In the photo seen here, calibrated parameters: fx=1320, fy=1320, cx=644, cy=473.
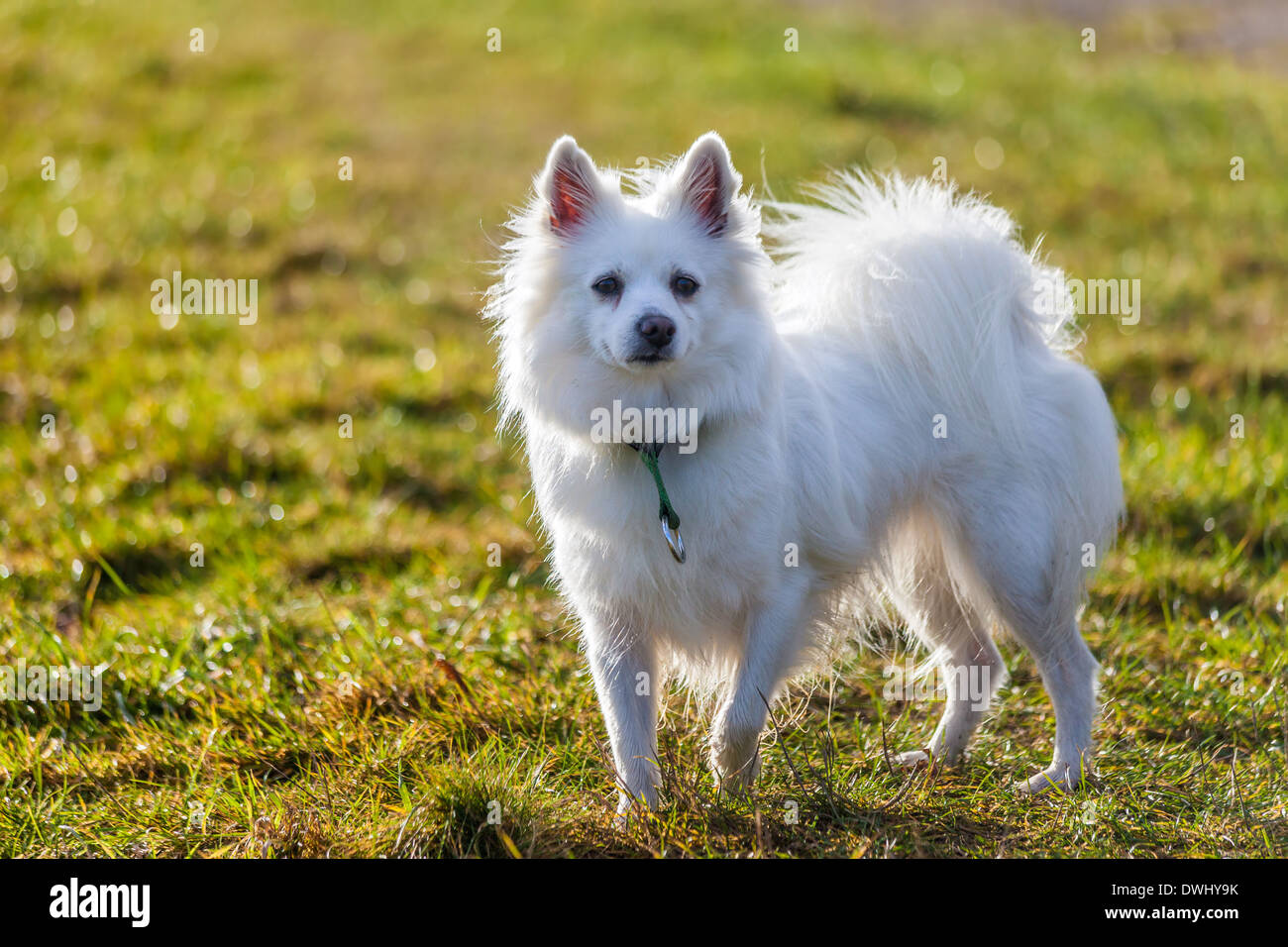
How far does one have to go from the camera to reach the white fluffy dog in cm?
361

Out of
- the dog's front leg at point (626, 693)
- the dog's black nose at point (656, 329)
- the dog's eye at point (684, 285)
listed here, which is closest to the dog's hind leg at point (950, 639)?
the dog's front leg at point (626, 693)

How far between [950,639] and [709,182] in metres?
1.88

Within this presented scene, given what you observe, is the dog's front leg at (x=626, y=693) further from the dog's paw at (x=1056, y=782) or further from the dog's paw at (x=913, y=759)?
the dog's paw at (x=1056, y=782)

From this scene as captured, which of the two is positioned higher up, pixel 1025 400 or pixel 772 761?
pixel 1025 400

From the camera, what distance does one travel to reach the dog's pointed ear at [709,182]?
3.74 meters

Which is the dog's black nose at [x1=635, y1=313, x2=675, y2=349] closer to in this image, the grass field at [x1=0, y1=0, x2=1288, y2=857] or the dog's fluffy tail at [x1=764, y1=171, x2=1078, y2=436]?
the dog's fluffy tail at [x1=764, y1=171, x2=1078, y2=436]

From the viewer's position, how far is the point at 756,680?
3725 millimetres

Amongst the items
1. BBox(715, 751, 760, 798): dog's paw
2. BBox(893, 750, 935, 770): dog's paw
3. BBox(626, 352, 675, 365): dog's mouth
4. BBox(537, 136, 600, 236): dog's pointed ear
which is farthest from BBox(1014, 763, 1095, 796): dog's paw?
BBox(537, 136, 600, 236): dog's pointed ear

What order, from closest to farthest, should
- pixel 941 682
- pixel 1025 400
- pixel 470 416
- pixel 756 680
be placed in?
pixel 756 680 < pixel 1025 400 < pixel 941 682 < pixel 470 416

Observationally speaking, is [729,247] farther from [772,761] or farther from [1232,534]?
[1232,534]

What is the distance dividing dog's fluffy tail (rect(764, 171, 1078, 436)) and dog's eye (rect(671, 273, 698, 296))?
0.80m

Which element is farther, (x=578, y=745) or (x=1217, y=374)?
(x=1217, y=374)
